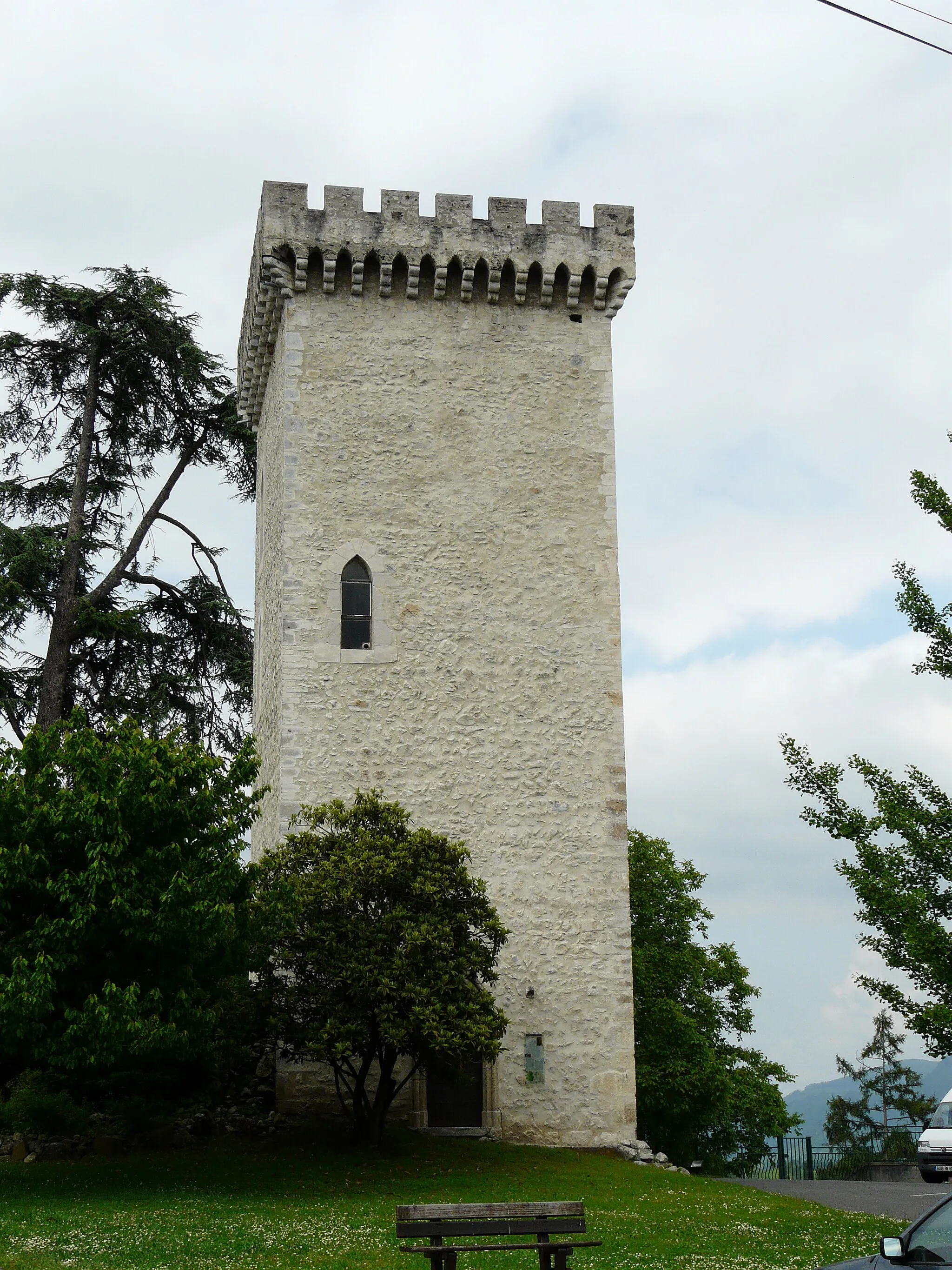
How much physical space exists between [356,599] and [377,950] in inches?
247

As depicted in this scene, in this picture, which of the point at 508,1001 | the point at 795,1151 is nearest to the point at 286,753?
the point at 508,1001

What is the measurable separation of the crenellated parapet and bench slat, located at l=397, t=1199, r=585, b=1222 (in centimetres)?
1679

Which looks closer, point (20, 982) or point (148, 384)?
point (20, 982)

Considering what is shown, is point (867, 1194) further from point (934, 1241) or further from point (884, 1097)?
point (884, 1097)

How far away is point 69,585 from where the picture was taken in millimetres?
28578

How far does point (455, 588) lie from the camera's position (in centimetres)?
2291

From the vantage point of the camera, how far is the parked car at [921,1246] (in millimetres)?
8016

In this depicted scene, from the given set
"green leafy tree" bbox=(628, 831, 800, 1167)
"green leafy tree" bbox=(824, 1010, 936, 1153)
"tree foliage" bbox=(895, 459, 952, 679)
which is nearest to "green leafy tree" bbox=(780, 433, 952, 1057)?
"tree foliage" bbox=(895, 459, 952, 679)

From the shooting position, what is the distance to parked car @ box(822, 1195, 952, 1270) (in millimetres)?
8016

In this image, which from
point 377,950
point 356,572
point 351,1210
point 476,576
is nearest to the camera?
point 351,1210

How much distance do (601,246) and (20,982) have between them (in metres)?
15.2

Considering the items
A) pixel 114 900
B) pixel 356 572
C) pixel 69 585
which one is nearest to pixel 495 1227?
pixel 114 900

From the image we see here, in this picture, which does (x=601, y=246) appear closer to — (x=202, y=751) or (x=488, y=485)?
(x=488, y=485)

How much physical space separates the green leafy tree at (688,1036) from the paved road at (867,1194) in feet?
23.7
